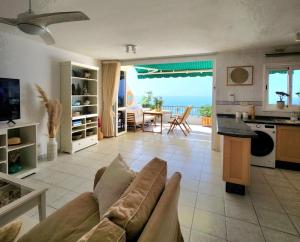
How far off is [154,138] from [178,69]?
2.32 metres

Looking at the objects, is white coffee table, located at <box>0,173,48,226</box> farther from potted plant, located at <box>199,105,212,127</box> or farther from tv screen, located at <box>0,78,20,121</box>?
potted plant, located at <box>199,105,212,127</box>

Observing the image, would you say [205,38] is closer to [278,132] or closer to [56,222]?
[278,132]

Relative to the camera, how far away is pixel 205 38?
3328 millimetres

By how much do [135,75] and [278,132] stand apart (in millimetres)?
4985

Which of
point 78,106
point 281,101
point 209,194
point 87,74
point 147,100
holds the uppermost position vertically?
point 87,74

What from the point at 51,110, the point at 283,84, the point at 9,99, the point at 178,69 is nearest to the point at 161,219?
the point at 9,99

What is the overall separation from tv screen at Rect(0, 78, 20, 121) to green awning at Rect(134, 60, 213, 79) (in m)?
3.56

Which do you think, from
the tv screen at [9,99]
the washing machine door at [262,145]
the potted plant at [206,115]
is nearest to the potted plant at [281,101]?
the washing machine door at [262,145]

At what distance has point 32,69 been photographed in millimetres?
3547

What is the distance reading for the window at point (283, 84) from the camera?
384 centimetres

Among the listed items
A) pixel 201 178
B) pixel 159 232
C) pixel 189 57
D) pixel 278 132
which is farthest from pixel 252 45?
pixel 159 232

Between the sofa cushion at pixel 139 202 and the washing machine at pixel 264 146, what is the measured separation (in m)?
2.85

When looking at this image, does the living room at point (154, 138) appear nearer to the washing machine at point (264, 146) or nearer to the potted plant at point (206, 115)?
the washing machine at point (264, 146)

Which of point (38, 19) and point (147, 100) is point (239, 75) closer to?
point (38, 19)
